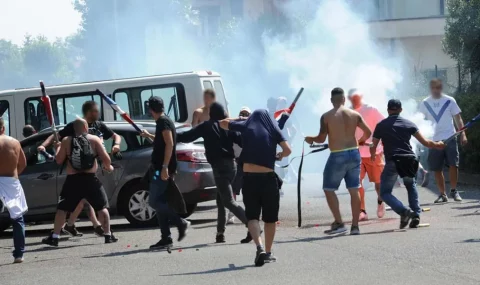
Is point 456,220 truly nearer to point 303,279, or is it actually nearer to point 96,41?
point 303,279

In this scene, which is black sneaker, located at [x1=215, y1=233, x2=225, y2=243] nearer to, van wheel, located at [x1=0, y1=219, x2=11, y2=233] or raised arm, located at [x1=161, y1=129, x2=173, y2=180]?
raised arm, located at [x1=161, y1=129, x2=173, y2=180]

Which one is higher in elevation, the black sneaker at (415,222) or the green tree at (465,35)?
the green tree at (465,35)

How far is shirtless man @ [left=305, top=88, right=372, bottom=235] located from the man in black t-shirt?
1.66m

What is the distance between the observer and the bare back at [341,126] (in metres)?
12.7

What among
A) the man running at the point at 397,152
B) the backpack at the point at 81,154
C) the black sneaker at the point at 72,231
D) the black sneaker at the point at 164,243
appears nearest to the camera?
the black sneaker at the point at 164,243

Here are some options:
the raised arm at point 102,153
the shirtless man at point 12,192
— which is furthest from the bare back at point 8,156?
the raised arm at point 102,153

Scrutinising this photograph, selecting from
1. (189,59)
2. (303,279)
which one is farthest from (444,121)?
(189,59)

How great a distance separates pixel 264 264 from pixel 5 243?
4.84 metres

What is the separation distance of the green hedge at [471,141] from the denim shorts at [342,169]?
695 centimetres

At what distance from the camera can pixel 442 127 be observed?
16.1 metres

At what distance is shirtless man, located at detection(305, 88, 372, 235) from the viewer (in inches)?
499

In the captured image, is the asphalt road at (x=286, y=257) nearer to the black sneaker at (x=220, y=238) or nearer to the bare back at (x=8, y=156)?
the black sneaker at (x=220, y=238)

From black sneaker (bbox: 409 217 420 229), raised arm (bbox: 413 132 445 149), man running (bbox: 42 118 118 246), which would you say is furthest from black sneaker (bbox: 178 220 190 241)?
raised arm (bbox: 413 132 445 149)

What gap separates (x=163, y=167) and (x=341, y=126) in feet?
7.00
